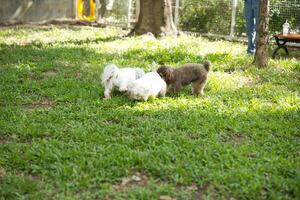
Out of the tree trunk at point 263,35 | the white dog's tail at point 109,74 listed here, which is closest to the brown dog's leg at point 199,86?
the white dog's tail at point 109,74

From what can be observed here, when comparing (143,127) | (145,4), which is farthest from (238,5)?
(143,127)

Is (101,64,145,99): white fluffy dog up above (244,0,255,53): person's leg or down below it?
below

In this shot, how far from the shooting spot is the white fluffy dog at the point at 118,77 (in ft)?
23.1

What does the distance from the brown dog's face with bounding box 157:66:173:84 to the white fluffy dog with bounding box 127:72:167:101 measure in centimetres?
17

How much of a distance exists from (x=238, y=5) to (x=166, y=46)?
412 centimetres

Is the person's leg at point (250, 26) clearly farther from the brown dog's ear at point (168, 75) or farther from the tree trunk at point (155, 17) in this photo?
the brown dog's ear at point (168, 75)

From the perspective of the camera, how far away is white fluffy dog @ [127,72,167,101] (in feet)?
22.4

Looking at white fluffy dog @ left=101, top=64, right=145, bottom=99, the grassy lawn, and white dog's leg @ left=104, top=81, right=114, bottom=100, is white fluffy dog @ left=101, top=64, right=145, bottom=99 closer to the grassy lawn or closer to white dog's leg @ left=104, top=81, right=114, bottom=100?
white dog's leg @ left=104, top=81, right=114, bottom=100

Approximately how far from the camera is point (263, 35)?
32.0 feet

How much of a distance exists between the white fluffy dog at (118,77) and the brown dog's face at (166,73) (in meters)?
0.31

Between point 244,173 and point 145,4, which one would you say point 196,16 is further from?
point 244,173

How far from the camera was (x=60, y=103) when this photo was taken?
7.14 metres

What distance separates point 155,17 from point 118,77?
6.92m

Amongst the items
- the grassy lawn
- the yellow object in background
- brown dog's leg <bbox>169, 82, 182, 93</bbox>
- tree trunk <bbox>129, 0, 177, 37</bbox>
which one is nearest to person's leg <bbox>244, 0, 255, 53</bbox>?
the grassy lawn
